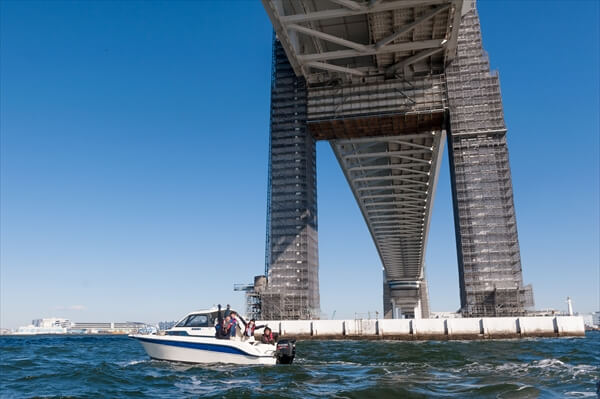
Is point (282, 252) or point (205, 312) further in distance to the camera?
point (282, 252)

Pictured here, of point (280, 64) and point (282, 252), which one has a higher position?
point (280, 64)

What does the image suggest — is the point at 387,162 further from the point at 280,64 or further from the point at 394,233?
the point at 394,233

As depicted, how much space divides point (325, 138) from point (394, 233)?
5553 centimetres

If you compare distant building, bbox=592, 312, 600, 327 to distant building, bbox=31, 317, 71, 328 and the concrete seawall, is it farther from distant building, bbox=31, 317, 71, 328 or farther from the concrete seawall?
distant building, bbox=31, 317, 71, 328

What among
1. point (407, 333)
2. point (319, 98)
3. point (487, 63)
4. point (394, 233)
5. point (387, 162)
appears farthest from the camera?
point (394, 233)

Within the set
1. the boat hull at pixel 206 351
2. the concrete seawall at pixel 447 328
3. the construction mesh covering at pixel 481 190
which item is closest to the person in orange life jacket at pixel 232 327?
the boat hull at pixel 206 351

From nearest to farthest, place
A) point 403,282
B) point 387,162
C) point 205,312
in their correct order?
point 205,312 < point 387,162 < point 403,282

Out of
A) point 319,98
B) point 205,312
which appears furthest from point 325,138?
point 205,312

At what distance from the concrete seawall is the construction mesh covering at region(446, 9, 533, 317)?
5.92 m

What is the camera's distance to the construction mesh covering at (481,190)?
4472 cm

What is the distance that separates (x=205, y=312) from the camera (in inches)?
778

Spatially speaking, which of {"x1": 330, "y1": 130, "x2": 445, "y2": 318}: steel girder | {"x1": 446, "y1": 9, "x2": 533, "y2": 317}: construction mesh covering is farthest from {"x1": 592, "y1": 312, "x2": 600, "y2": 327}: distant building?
{"x1": 446, "y1": 9, "x2": 533, "y2": 317}: construction mesh covering

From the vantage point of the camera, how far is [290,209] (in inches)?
2080

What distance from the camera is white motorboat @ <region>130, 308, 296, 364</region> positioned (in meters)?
17.5
